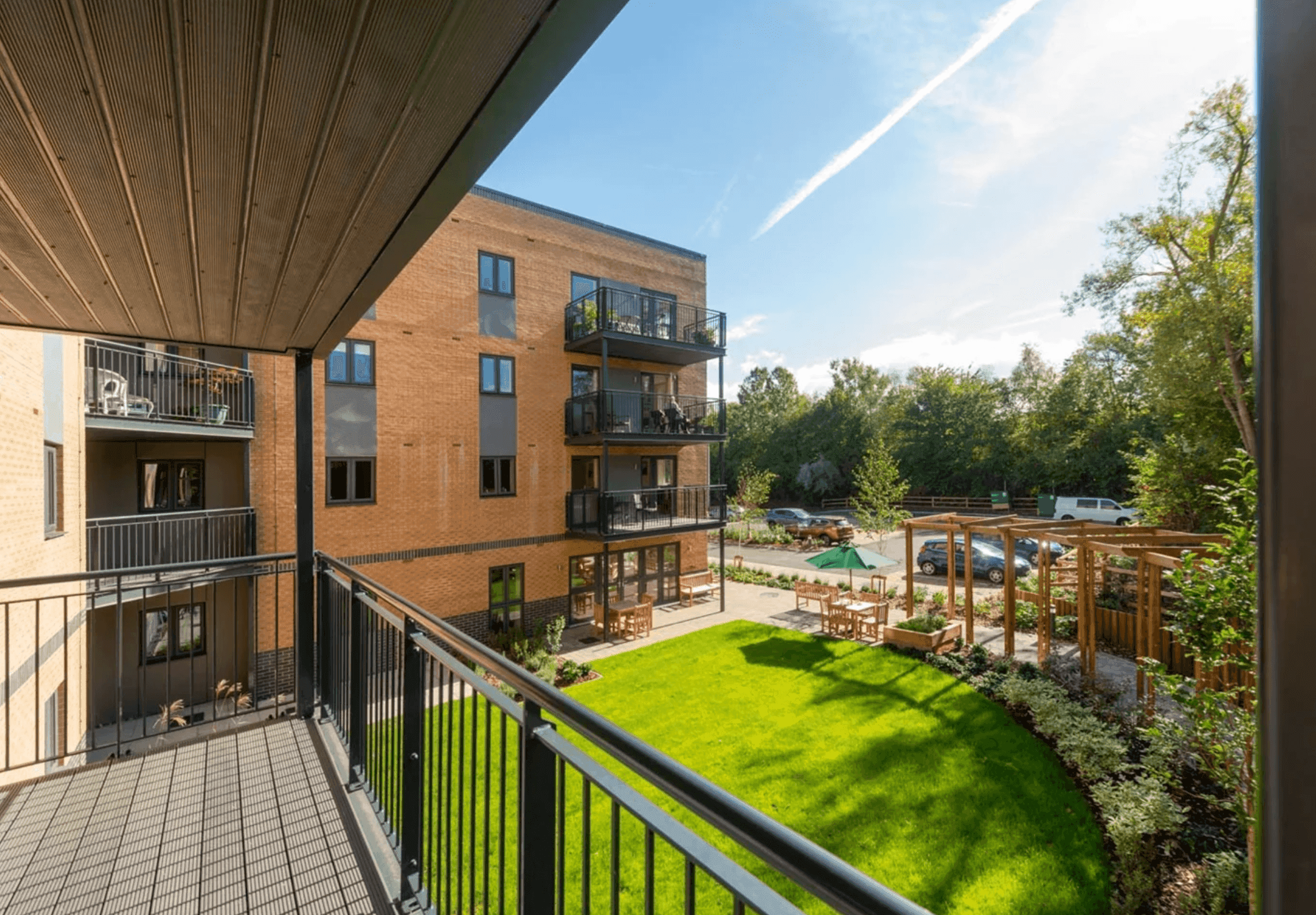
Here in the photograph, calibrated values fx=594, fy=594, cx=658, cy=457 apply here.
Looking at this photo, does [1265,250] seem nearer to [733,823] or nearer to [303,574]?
[733,823]

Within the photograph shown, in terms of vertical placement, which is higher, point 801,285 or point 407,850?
point 801,285

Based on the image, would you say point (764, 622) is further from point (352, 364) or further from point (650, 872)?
A: point (650, 872)

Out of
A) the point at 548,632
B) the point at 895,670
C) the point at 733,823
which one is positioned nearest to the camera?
the point at 733,823

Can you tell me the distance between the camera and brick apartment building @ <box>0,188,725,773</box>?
25.6ft

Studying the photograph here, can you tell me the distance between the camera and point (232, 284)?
2.86 meters

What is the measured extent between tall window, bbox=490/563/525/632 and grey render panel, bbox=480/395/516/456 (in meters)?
2.54

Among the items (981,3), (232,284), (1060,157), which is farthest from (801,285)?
(232,284)

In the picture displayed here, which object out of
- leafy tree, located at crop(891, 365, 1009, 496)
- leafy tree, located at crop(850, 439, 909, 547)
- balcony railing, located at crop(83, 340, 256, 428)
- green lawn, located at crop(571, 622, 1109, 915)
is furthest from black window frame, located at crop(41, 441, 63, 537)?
leafy tree, located at crop(891, 365, 1009, 496)

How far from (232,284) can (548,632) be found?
35.1 feet

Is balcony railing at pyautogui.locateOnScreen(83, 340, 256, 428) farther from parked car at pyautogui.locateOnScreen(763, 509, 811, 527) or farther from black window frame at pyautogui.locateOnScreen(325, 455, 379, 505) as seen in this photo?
parked car at pyautogui.locateOnScreen(763, 509, 811, 527)

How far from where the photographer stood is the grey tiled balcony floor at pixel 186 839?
2.39 metres

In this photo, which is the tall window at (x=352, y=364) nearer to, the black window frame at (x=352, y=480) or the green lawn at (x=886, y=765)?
the black window frame at (x=352, y=480)

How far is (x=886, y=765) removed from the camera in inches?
267

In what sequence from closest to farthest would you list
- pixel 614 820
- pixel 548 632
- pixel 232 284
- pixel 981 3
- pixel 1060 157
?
pixel 614 820, pixel 232 284, pixel 981 3, pixel 1060 157, pixel 548 632
